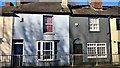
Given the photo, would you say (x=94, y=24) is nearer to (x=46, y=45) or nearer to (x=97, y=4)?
(x=97, y=4)

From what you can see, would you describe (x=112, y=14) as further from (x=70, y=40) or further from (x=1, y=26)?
(x=1, y=26)

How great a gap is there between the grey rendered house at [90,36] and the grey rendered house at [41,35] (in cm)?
108

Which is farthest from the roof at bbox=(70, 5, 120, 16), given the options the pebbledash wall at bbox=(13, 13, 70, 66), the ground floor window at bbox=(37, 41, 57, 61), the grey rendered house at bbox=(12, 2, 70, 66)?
the ground floor window at bbox=(37, 41, 57, 61)

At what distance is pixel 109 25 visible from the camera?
25438 millimetres

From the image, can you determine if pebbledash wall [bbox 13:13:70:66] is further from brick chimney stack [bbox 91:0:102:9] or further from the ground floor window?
brick chimney stack [bbox 91:0:102:9]

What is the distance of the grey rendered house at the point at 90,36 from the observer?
24.3 meters

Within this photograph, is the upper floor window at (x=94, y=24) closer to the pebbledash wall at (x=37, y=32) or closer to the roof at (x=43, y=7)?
the pebbledash wall at (x=37, y=32)

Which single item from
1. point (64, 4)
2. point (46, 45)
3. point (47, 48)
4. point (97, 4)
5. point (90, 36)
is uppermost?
point (97, 4)

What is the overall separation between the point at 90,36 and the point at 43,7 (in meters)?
6.18

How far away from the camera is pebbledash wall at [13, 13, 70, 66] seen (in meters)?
23.2

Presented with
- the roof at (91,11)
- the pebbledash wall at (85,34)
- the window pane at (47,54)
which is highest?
the roof at (91,11)

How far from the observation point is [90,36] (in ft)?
81.5

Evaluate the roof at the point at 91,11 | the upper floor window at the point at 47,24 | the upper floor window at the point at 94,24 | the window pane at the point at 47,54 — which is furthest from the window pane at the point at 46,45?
the upper floor window at the point at 94,24

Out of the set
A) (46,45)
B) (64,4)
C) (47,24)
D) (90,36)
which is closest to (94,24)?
(90,36)
